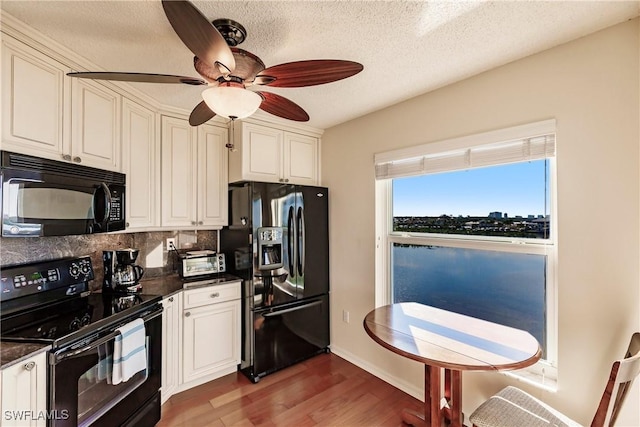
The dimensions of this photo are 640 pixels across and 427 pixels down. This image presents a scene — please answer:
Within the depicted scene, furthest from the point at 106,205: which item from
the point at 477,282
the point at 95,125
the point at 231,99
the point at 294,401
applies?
the point at 477,282

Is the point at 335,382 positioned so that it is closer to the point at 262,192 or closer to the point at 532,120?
the point at 262,192

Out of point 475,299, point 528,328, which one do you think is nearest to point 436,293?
point 475,299

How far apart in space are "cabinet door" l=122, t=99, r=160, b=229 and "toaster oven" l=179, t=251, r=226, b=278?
Result: 41cm

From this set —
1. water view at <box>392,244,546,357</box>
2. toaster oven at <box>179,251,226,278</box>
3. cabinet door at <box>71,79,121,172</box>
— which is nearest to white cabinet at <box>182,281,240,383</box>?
toaster oven at <box>179,251,226,278</box>

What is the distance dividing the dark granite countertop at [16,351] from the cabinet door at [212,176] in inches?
58.5

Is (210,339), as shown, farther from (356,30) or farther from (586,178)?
(586,178)

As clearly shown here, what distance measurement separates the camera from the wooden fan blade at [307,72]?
1254 millimetres

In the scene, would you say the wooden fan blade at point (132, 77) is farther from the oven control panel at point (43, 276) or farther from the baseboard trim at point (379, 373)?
the baseboard trim at point (379, 373)

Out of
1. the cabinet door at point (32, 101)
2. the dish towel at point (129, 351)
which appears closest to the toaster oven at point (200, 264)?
the dish towel at point (129, 351)

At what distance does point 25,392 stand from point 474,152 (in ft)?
9.00

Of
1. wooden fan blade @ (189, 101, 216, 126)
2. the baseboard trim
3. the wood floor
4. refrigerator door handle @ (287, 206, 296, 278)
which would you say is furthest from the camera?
refrigerator door handle @ (287, 206, 296, 278)

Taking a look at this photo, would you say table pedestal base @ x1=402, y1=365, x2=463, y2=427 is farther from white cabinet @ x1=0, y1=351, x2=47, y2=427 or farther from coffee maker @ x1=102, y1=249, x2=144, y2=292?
coffee maker @ x1=102, y1=249, x2=144, y2=292

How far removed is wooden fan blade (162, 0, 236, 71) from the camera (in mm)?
889

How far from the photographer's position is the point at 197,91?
2.21m
